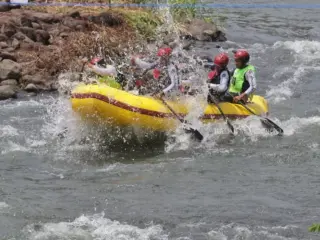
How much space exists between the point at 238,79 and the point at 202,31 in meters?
7.29

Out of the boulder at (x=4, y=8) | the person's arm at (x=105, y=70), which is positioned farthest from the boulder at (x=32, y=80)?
the person's arm at (x=105, y=70)

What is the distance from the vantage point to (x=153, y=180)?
1033cm

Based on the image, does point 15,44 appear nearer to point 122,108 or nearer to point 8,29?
point 8,29

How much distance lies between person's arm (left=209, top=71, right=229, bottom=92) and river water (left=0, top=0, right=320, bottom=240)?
2.14 feet

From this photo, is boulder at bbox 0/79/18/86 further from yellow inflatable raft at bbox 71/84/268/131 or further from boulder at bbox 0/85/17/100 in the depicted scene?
yellow inflatable raft at bbox 71/84/268/131

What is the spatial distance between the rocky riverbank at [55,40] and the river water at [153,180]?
2.63 feet

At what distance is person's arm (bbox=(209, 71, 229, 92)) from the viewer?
12.6 m

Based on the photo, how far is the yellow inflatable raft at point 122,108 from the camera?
11133 mm

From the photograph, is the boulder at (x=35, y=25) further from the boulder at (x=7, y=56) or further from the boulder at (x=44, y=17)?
the boulder at (x=7, y=56)

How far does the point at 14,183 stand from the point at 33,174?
1.67 feet

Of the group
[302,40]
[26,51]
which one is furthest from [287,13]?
[26,51]

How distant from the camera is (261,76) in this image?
58.5 feet

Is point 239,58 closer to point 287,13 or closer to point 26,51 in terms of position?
point 26,51

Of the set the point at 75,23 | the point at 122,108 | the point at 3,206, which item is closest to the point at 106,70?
the point at 122,108
